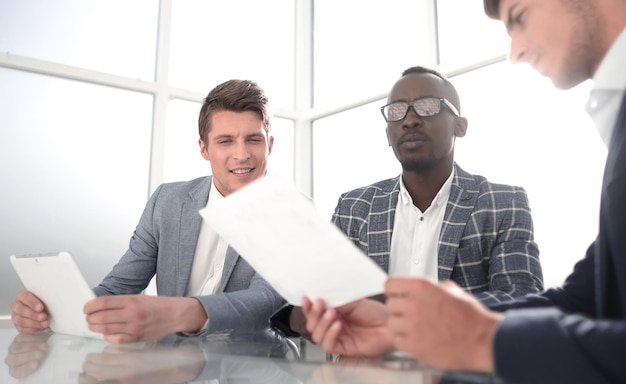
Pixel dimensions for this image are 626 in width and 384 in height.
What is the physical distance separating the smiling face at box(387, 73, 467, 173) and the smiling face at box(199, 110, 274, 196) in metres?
0.54

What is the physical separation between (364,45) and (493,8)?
3.05 m

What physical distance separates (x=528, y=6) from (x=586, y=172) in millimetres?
1919

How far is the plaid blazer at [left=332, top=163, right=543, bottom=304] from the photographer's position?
1479 millimetres

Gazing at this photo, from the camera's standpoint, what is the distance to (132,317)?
113cm

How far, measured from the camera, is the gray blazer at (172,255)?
69.3 inches

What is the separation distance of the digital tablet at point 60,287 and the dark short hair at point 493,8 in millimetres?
1111

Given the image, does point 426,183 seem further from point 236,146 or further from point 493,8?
point 493,8

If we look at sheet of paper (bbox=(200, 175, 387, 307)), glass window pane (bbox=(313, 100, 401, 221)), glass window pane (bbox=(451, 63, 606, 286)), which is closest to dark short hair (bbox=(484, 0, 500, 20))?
sheet of paper (bbox=(200, 175, 387, 307))

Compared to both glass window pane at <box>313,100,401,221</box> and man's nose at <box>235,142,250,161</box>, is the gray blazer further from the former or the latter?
glass window pane at <box>313,100,401,221</box>

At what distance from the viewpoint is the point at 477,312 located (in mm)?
601

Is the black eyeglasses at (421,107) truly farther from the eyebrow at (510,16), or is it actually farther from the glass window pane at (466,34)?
the glass window pane at (466,34)

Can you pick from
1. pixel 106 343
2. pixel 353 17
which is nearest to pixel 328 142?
pixel 353 17

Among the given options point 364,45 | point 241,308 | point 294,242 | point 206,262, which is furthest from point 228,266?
point 364,45

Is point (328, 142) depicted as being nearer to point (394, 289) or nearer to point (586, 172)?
point (586, 172)
